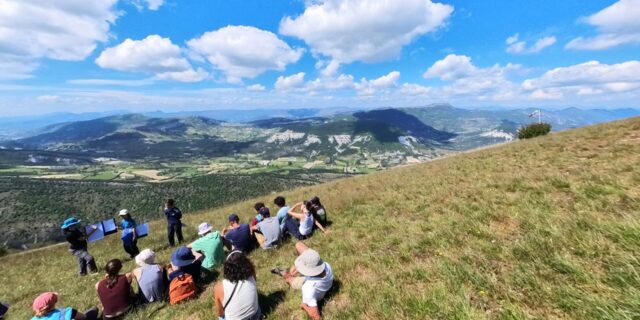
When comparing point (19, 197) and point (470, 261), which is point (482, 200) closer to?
point (470, 261)

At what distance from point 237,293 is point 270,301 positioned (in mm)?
1140

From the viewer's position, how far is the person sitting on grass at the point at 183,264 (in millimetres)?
8442

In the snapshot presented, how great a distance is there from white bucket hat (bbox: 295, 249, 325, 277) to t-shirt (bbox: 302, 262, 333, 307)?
0.13m

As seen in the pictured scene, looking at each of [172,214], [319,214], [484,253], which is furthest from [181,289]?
[172,214]

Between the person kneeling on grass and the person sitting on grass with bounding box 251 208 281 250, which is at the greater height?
the person kneeling on grass

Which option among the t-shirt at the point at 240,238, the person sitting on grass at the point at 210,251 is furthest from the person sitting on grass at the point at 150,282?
the t-shirt at the point at 240,238

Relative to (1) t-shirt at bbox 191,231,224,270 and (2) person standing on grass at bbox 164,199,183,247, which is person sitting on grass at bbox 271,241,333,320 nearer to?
(1) t-shirt at bbox 191,231,224,270

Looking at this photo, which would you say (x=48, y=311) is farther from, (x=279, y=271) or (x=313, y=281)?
(x=313, y=281)

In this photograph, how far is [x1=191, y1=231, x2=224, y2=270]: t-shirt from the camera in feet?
33.3

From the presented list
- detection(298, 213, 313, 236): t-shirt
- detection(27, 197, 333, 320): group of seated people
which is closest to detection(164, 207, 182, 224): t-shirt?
detection(27, 197, 333, 320): group of seated people

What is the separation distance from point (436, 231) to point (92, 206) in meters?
149

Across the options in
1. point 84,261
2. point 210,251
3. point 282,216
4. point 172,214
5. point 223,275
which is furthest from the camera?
point 172,214

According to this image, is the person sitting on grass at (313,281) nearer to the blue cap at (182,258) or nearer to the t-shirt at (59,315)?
the blue cap at (182,258)

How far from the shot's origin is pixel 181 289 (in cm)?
808
